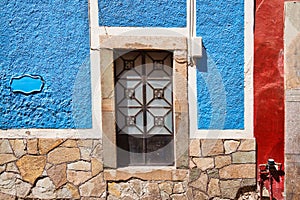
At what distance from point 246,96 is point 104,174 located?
1.83 m

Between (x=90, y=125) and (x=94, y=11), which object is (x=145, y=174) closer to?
(x=90, y=125)

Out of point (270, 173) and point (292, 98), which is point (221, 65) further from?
point (270, 173)

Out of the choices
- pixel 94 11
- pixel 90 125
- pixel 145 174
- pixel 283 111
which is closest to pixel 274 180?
pixel 283 111

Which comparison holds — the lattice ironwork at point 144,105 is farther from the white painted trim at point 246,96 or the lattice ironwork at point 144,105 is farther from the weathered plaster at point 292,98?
the weathered plaster at point 292,98

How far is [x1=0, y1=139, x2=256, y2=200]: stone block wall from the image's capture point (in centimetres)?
404

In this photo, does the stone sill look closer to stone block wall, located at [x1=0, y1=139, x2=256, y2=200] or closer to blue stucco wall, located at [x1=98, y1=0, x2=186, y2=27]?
stone block wall, located at [x1=0, y1=139, x2=256, y2=200]

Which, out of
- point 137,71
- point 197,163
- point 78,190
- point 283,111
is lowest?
point 78,190

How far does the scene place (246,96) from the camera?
4.04 metres

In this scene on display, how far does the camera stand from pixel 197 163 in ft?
13.4

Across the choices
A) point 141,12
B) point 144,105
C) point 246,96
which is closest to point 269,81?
point 246,96

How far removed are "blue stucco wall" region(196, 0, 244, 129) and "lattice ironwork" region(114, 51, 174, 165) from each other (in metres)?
0.39

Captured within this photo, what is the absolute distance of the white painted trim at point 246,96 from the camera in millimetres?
3971

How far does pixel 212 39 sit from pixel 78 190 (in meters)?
Result: 2.27

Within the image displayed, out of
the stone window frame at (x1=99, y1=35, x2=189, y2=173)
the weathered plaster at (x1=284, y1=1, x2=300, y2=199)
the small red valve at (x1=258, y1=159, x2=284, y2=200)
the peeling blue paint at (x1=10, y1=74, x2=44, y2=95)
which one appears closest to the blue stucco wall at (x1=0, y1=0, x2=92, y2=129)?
the peeling blue paint at (x1=10, y1=74, x2=44, y2=95)
